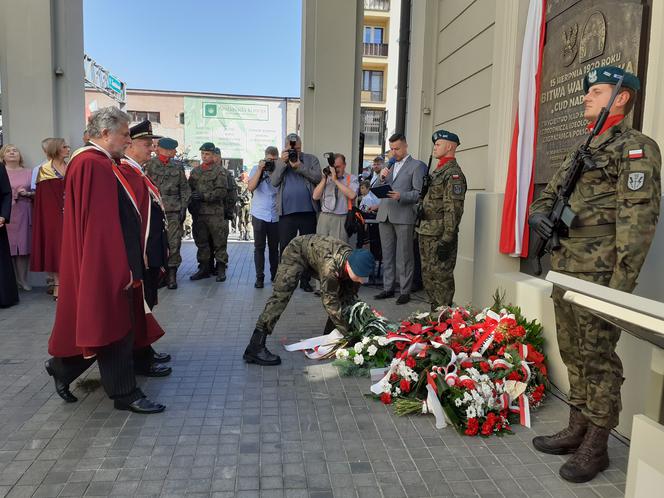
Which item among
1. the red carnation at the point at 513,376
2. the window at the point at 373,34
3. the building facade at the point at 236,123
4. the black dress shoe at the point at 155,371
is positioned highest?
the window at the point at 373,34

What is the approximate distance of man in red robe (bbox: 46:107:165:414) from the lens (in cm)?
318

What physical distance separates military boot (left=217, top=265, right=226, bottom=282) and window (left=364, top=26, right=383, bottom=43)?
32650 millimetres

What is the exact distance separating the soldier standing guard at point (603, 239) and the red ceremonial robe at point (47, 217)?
19.2 ft

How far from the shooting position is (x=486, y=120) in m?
5.85

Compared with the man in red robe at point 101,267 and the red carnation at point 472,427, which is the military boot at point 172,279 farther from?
the red carnation at point 472,427

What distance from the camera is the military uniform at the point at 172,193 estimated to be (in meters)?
7.46

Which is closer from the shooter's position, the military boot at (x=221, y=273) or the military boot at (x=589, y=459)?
the military boot at (x=589, y=459)

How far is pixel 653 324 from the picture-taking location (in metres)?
1.37

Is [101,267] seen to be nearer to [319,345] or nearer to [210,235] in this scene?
[319,345]

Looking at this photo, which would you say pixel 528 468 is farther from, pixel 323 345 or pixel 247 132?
pixel 247 132

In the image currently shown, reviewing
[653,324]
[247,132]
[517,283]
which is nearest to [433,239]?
[517,283]

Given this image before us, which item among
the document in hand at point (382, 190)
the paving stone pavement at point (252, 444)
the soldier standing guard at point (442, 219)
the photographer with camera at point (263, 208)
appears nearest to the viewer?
the paving stone pavement at point (252, 444)

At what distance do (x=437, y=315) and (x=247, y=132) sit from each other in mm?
25256

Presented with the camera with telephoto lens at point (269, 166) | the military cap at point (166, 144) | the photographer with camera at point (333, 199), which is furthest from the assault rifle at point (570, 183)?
the military cap at point (166, 144)
